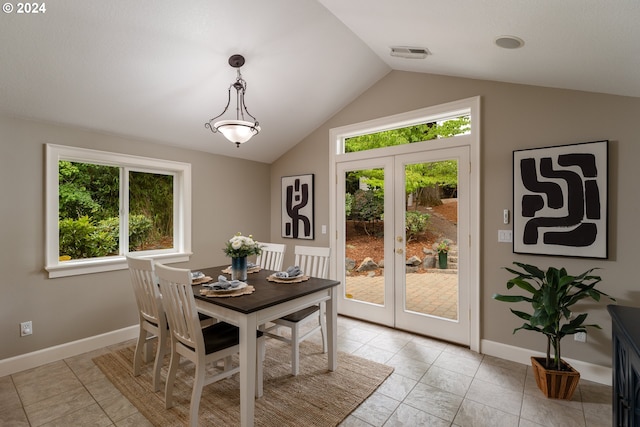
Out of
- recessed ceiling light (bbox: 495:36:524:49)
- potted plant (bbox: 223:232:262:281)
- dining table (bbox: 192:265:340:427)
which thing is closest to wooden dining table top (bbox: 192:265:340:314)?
dining table (bbox: 192:265:340:427)

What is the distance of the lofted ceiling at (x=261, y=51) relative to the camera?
5.92 feet

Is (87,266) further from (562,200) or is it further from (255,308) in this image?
(562,200)

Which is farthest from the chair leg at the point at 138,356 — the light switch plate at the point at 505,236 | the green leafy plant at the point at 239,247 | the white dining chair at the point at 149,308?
the light switch plate at the point at 505,236

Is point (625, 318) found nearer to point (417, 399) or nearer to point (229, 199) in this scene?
point (417, 399)

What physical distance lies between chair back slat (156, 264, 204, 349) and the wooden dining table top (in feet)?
0.55

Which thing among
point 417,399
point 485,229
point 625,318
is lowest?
point 417,399

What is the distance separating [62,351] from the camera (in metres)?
2.83

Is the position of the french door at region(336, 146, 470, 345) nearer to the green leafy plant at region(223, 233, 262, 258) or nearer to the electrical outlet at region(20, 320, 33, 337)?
the green leafy plant at region(223, 233, 262, 258)

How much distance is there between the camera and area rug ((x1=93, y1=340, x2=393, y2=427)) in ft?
6.61

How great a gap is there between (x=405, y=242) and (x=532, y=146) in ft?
5.00

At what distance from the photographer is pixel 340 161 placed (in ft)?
13.2

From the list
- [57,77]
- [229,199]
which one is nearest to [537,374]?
[229,199]

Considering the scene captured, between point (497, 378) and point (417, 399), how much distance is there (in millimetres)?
792

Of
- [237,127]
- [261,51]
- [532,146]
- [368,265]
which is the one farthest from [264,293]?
[532,146]
